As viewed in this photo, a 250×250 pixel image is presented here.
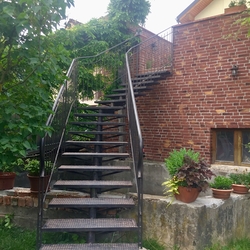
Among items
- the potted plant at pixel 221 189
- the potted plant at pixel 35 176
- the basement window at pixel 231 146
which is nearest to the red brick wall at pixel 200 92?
the basement window at pixel 231 146

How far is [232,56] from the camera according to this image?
18.5 feet

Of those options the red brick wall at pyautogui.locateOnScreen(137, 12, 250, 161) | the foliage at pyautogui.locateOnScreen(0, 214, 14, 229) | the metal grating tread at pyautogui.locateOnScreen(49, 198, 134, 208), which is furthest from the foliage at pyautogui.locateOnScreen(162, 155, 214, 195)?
the foliage at pyautogui.locateOnScreen(0, 214, 14, 229)

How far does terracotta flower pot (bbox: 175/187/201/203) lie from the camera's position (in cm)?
352

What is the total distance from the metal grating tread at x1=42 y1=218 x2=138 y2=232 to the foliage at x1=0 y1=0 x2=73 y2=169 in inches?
38.7

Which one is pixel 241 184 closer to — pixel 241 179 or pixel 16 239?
pixel 241 179

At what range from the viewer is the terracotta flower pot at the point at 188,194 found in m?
3.52

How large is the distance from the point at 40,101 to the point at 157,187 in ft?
12.8

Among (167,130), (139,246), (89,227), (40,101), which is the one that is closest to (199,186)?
(139,246)

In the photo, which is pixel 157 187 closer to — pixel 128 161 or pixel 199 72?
pixel 128 161

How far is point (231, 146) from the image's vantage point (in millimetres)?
5762

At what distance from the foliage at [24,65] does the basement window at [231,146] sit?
400 centimetres

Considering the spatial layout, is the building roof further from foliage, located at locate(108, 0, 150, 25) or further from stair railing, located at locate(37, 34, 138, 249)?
stair railing, located at locate(37, 34, 138, 249)

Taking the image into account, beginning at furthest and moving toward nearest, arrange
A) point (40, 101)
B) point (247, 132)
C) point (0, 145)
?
point (247, 132)
point (40, 101)
point (0, 145)

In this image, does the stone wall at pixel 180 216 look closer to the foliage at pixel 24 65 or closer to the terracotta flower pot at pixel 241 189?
the terracotta flower pot at pixel 241 189
